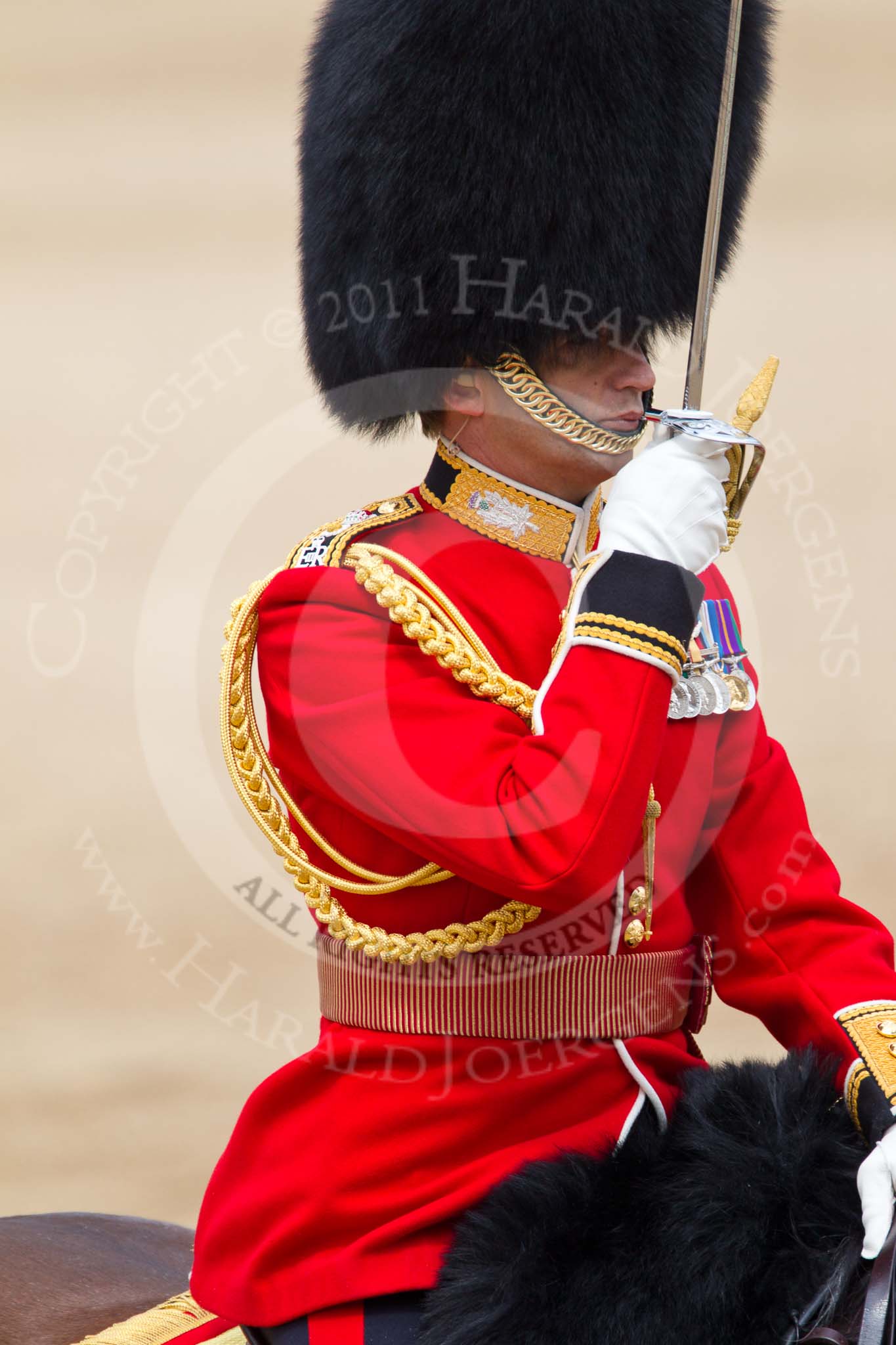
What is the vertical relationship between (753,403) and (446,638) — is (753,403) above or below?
above

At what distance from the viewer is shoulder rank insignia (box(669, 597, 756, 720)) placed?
1.67m

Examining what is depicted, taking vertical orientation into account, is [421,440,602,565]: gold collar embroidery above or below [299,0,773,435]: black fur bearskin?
below

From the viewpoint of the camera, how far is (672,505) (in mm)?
1504

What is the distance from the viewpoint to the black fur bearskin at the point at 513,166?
1.66 m

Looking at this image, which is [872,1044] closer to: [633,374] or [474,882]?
[474,882]

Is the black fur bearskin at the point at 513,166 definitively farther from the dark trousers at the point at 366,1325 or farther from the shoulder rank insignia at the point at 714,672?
the dark trousers at the point at 366,1325

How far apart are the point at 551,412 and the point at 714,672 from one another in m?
0.32

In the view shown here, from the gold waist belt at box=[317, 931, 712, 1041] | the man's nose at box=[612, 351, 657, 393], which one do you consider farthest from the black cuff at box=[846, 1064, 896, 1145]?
the man's nose at box=[612, 351, 657, 393]

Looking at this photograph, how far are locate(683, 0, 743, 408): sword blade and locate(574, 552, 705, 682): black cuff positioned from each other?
0.18m

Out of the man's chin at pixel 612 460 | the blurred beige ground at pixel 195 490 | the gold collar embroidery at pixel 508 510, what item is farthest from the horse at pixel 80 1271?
the blurred beige ground at pixel 195 490

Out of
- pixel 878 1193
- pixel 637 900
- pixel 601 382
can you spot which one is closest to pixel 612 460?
pixel 601 382

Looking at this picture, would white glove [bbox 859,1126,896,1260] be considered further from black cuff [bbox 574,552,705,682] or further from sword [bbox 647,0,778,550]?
sword [bbox 647,0,778,550]

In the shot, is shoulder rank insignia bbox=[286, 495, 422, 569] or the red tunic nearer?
the red tunic

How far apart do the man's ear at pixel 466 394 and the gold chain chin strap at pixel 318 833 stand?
166mm
